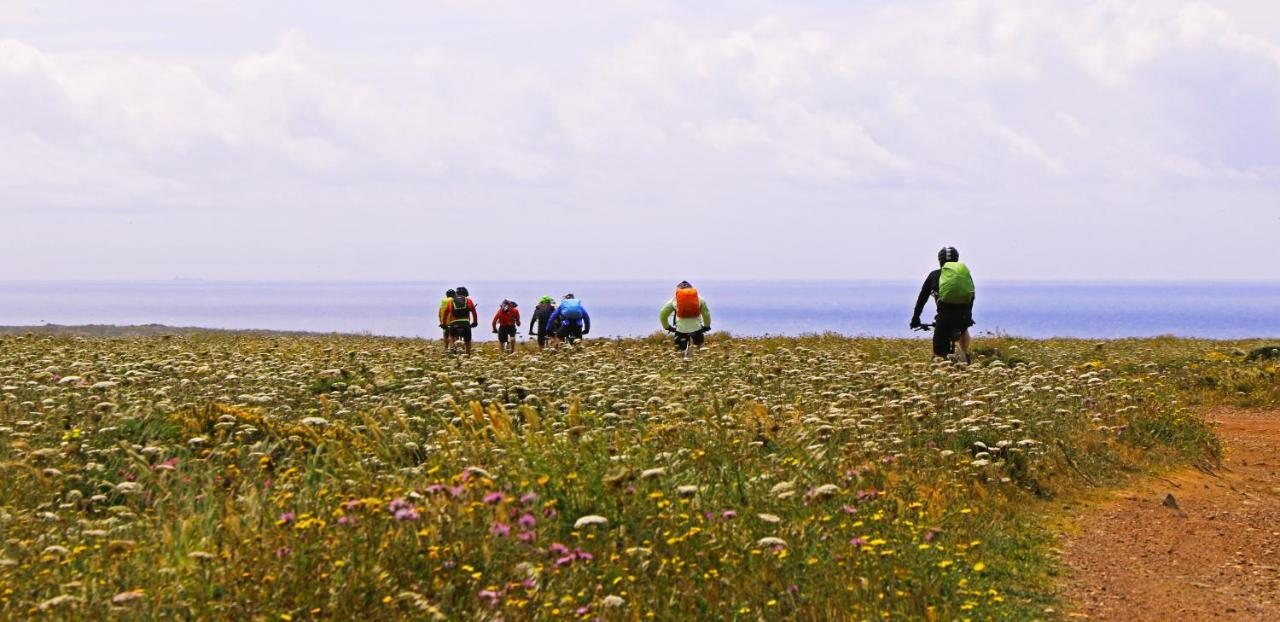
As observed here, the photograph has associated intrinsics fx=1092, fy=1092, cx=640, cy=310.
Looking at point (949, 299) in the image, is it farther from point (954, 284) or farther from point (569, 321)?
point (569, 321)

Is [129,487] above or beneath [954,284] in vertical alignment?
beneath

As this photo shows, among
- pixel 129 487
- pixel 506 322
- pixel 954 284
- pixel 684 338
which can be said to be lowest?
pixel 129 487

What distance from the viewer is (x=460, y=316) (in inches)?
988

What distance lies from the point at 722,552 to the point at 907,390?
601 cm

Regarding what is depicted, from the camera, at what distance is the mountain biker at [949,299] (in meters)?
16.2

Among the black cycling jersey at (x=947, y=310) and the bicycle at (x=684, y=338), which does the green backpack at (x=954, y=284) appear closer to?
the black cycling jersey at (x=947, y=310)

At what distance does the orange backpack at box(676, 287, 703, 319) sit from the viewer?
66.0ft

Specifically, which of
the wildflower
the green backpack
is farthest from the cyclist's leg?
the wildflower

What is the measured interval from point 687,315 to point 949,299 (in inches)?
213

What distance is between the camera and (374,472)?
26.2ft

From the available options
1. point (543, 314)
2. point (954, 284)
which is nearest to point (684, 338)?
point (954, 284)

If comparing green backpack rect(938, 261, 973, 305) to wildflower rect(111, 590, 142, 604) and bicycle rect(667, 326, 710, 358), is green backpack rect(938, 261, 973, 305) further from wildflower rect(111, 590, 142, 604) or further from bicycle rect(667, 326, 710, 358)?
wildflower rect(111, 590, 142, 604)

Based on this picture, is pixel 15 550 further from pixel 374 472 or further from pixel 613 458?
pixel 613 458

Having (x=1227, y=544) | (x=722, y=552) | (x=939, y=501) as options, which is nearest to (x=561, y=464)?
(x=722, y=552)
